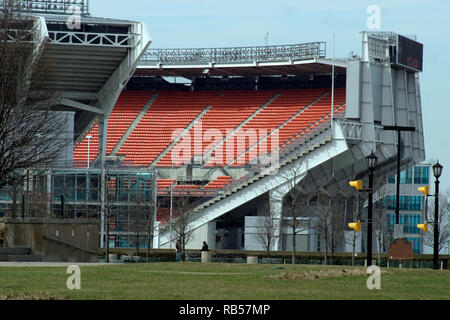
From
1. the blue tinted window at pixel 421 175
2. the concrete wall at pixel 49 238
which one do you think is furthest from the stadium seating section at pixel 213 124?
the blue tinted window at pixel 421 175

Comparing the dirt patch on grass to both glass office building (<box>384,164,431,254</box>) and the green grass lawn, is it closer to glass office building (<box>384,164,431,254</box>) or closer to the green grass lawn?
the green grass lawn

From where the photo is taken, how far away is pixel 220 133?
305ft

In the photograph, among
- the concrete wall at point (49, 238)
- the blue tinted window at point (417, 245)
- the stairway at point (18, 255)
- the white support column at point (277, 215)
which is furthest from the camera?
the blue tinted window at point (417, 245)

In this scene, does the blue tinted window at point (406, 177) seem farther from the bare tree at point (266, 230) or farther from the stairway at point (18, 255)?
the stairway at point (18, 255)

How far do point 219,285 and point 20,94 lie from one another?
51.9ft

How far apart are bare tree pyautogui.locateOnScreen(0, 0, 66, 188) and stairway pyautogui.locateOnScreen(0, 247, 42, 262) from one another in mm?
3466

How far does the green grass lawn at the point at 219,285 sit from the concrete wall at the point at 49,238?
1398cm

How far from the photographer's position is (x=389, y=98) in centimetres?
8506

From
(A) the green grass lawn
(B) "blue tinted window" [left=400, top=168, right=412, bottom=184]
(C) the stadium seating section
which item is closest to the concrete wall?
(A) the green grass lawn

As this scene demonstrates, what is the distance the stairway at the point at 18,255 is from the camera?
38906 mm

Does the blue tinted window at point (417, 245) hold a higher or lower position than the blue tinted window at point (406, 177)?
lower

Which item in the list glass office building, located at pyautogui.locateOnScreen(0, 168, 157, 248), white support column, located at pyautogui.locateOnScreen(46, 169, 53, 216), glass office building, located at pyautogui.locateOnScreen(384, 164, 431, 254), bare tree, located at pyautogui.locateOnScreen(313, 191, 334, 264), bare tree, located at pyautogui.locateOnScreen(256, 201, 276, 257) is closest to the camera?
white support column, located at pyautogui.locateOnScreen(46, 169, 53, 216)

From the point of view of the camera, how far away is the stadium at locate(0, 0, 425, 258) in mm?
72125
